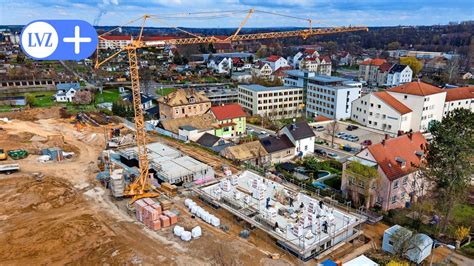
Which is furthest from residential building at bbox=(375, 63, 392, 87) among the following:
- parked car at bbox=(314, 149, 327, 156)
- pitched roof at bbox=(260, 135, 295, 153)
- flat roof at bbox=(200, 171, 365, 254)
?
flat roof at bbox=(200, 171, 365, 254)

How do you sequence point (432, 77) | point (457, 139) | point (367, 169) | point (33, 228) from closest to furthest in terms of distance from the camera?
point (457, 139)
point (33, 228)
point (367, 169)
point (432, 77)

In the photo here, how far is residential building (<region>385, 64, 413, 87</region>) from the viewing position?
57.9 meters

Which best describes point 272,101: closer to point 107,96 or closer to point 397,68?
point 107,96

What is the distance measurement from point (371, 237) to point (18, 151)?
25.6m

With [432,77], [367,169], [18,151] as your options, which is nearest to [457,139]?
[367,169]

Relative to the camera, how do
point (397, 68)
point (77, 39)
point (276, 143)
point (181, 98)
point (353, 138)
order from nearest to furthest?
point (77, 39)
point (276, 143)
point (353, 138)
point (181, 98)
point (397, 68)

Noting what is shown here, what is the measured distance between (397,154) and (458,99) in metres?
23.8

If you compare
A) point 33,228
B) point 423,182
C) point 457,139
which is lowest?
point 33,228

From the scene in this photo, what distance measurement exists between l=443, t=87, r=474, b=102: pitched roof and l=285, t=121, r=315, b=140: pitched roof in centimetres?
1877

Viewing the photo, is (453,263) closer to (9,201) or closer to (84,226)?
(84,226)

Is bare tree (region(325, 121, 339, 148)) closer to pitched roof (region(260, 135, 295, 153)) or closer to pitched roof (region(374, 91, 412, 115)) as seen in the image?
pitched roof (region(374, 91, 412, 115))

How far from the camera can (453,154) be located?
15953mm

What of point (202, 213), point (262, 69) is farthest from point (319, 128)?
point (262, 69)

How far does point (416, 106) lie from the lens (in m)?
35.1
